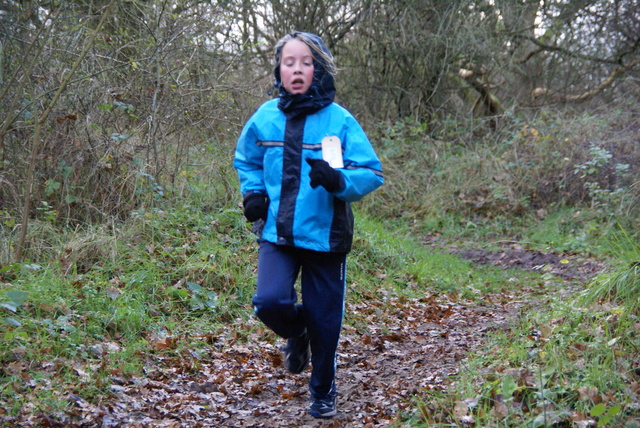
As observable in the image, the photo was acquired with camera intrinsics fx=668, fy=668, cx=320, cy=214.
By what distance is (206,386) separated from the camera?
457 cm

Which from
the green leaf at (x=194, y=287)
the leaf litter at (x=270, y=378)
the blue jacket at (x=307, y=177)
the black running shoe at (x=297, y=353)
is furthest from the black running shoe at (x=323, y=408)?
the green leaf at (x=194, y=287)

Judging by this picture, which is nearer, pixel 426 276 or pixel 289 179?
pixel 289 179

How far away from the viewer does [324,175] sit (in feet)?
11.8

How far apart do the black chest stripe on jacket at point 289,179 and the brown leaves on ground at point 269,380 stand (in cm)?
117

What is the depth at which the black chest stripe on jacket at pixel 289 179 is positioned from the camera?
376cm

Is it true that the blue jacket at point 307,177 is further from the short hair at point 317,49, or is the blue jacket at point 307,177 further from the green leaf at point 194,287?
the green leaf at point 194,287

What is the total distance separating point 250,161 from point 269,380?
5.68ft

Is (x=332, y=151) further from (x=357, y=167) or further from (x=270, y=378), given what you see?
(x=270, y=378)

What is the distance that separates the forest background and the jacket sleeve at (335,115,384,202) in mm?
1254

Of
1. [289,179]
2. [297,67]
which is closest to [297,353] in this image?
[289,179]

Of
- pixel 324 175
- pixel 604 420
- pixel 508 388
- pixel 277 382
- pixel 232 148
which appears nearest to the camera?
pixel 604 420

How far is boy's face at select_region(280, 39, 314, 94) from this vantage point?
3822 mm

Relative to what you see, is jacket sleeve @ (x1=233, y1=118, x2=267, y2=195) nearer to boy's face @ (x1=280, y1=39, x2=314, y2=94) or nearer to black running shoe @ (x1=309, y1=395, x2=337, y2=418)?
boy's face @ (x1=280, y1=39, x2=314, y2=94)

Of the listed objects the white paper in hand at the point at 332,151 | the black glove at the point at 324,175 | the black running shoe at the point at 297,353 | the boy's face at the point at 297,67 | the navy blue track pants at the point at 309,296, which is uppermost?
the boy's face at the point at 297,67
